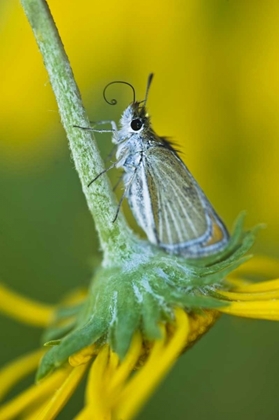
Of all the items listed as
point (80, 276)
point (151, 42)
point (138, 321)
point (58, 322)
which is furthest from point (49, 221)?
point (138, 321)

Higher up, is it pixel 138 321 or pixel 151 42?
pixel 151 42

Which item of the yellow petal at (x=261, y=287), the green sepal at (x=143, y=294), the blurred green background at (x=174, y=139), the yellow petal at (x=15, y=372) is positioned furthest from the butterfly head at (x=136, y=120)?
the blurred green background at (x=174, y=139)

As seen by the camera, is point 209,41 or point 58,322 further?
point 209,41

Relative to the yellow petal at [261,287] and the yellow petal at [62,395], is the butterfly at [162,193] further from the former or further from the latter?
the yellow petal at [62,395]

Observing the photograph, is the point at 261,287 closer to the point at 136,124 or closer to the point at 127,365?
the point at 127,365

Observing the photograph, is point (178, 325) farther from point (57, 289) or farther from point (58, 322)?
point (57, 289)

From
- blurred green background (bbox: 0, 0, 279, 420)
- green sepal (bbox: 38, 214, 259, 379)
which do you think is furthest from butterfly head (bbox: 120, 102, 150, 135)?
blurred green background (bbox: 0, 0, 279, 420)

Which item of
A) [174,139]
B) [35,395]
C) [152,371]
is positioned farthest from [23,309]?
[174,139]
